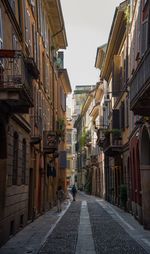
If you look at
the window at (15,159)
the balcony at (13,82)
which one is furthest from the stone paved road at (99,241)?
the balcony at (13,82)

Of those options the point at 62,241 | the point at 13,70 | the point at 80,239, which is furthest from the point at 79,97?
the point at 13,70

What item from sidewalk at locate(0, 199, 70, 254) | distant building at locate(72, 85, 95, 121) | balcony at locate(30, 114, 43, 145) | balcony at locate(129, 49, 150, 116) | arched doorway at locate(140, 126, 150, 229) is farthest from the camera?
distant building at locate(72, 85, 95, 121)

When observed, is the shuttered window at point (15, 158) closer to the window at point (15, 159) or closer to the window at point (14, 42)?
the window at point (15, 159)

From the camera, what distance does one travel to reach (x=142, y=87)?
41.9 feet

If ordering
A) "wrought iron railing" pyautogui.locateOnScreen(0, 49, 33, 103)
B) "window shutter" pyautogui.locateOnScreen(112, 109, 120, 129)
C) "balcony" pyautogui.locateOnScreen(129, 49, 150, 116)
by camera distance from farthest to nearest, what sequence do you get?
"window shutter" pyautogui.locateOnScreen(112, 109, 120, 129) → "balcony" pyautogui.locateOnScreen(129, 49, 150, 116) → "wrought iron railing" pyautogui.locateOnScreen(0, 49, 33, 103)

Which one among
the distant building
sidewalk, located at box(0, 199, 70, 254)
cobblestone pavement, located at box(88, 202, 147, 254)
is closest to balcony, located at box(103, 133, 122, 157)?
cobblestone pavement, located at box(88, 202, 147, 254)

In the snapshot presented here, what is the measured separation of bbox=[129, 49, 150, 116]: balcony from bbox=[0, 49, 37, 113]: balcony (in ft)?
10.1

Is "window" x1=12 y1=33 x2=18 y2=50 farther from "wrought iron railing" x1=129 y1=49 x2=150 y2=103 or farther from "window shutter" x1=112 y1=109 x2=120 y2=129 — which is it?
"window shutter" x1=112 y1=109 x2=120 y2=129

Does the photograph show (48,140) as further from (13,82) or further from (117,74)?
(13,82)

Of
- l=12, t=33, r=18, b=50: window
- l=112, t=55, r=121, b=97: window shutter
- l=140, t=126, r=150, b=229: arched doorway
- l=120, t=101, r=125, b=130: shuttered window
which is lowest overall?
l=140, t=126, r=150, b=229: arched doorway

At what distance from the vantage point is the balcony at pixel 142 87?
41.2 feet

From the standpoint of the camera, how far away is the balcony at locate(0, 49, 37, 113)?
11.7 m

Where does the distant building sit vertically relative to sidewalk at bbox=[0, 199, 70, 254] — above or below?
above

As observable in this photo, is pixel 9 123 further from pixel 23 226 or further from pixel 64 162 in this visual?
pixel 64 162
